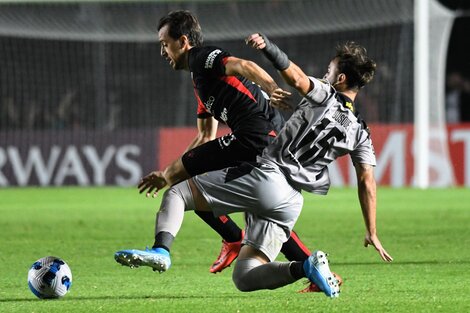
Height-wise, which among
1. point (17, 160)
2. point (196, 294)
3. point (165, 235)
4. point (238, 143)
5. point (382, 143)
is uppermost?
point (238, 143)

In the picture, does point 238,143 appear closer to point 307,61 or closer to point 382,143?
point 382,143

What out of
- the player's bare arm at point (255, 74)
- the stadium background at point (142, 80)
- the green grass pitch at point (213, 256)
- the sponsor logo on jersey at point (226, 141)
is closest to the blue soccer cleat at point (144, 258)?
the green grass pitch at point (213, 256)

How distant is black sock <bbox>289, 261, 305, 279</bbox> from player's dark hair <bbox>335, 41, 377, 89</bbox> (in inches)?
43.6

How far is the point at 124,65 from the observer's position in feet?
85.3

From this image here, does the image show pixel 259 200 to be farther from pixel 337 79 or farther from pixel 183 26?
pixel 183 26

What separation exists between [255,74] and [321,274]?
1.09 metres

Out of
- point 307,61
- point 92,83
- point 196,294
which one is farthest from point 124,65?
point 196,294

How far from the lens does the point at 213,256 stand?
9.71 metres

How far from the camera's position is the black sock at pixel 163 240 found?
6457mm

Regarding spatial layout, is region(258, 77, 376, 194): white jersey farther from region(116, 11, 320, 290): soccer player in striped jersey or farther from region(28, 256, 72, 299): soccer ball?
region(28, 256, 72, 299): soccer ball

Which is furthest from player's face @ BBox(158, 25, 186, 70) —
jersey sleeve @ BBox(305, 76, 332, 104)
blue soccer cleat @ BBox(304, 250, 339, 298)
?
blue soccer cleat @ BBox(304, 250, 339, 298)

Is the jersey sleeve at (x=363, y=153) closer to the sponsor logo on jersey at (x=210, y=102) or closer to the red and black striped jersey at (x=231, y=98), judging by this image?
the red and black striped jersey at (x=231, y=98)

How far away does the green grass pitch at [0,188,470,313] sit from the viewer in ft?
21.2

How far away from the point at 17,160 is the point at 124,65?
5547mm
